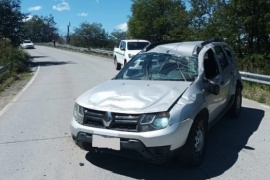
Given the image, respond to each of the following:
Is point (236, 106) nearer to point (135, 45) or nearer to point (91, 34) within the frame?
point (135, 45)

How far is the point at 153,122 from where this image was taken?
4543mm

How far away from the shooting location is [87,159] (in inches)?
215

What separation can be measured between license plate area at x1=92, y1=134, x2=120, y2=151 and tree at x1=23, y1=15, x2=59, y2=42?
105643 mm

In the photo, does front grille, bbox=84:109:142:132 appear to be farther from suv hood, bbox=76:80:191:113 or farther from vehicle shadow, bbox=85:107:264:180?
vehicle shadow, bbox=85:107:264:180

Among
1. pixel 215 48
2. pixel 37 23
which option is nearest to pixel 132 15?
pixel 215 48

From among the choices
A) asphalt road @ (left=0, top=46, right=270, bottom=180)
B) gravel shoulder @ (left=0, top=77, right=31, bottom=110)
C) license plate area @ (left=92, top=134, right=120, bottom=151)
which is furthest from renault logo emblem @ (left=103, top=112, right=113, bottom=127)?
gravel shoulder @ (left=0, top=77, right=31, bottom=110)

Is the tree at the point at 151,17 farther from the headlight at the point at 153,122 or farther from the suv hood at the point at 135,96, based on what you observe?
the headlight at the point at 153,122

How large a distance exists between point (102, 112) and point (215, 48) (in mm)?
3151

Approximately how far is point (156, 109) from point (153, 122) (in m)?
0.17

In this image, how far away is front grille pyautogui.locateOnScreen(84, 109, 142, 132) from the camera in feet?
15.0

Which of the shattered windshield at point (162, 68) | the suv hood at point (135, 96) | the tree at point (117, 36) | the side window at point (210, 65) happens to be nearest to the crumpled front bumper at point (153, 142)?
the suv hood at point (135, 96)

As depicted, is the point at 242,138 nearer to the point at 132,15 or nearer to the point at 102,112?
the point at 102,112

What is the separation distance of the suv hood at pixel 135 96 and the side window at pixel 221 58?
5.51 ft

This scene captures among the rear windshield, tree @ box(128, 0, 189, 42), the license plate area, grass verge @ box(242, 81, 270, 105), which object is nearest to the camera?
the license plate area
